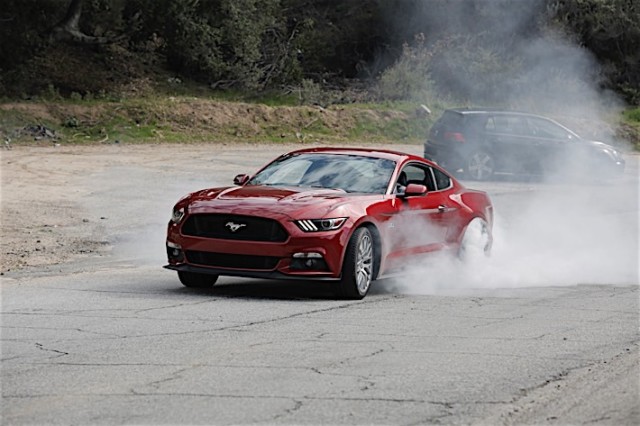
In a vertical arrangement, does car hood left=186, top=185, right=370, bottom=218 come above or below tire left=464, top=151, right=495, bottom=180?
above

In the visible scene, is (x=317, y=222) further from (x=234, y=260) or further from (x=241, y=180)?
(x=241, y=180)

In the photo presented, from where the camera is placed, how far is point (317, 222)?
11203 mm

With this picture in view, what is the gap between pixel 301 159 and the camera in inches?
512

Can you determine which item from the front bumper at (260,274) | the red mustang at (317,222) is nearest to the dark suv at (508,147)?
the red mustang at (317,222)

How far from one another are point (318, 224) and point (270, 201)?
21.4 inches

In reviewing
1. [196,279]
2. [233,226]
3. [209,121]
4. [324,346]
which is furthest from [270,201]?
[209,121]

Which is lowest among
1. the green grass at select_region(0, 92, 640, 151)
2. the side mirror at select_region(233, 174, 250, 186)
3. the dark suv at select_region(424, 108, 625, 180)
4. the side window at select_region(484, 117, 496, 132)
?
the green grass at select_region(0, 92, 640, 151)

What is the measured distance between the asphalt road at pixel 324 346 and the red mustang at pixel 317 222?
0.97 feet

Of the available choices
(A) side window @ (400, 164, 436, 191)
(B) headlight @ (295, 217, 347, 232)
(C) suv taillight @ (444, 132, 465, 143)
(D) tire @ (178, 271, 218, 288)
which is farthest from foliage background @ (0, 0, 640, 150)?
(B) headlight @ (295, 217, 347, 232)

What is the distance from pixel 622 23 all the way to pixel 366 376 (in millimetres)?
33993

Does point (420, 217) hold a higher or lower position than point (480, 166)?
higher

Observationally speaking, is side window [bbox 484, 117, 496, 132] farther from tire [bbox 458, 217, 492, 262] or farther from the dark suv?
tire [bbox 458, 217, 492, 262]

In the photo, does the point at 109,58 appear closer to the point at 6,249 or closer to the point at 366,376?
the point at 6,249

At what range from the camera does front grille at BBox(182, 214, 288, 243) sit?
11164 millimetres
